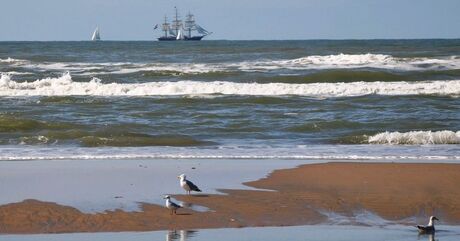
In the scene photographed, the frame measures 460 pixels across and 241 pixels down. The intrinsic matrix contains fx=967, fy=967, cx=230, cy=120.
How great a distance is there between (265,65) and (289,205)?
90.0 feet

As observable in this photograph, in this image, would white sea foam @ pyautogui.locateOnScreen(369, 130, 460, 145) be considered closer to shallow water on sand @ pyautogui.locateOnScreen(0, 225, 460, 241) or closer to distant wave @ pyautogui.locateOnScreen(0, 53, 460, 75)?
shallow water on sand @ pyautogui.locateOnScreen(0, 225, 460, 241)

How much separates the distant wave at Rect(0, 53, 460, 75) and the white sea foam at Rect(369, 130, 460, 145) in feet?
58.1

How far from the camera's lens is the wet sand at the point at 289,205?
866 centimetres

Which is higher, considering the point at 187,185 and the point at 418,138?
the point at 187,185

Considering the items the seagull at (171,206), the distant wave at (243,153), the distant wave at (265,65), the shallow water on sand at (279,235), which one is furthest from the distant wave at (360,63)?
the shallow water on sand at (279,235)

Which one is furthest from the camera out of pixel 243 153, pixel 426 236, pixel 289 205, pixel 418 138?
pixel 418 138

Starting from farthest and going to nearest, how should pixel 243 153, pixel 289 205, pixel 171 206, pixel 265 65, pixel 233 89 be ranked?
pixel 265 65 < pixel 233 89 < pixel 243 153 < pixel 289 205 < pixel 171 206

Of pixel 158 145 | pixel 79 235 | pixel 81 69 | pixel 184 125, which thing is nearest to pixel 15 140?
pixel 158 145

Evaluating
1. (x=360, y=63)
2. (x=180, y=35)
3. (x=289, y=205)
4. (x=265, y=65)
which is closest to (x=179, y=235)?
(x=289, y=205)

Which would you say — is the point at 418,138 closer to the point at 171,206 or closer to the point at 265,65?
the point at 171,206

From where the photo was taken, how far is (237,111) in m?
20.9

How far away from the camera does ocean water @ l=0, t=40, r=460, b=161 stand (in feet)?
48.4

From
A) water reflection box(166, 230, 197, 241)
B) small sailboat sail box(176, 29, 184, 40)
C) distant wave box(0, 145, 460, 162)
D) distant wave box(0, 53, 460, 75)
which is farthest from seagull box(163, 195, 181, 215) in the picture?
small sailboat sail box(176, 29, 184, 40)

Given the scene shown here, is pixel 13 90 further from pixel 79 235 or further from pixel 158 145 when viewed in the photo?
pixel 79 235
